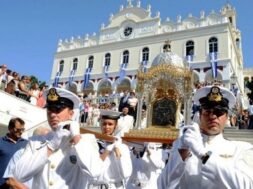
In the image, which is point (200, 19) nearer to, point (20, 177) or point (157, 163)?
point (157, 163)

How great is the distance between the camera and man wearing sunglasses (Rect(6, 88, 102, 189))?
8.76 ft

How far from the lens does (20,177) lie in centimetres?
265

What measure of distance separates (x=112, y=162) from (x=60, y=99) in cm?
115

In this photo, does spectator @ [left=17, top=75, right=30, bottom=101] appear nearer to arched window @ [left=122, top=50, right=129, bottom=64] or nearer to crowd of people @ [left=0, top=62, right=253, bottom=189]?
crowd of people @ [left=0, top=62, right=253, bottom=189]

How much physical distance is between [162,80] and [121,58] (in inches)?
859

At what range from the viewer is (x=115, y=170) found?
Answer: 3832 millimetres

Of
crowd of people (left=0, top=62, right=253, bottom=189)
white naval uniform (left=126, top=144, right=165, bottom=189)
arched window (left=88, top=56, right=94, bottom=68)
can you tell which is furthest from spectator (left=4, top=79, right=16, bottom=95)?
arched window (left=88, top=56, right=94, bottom=68)

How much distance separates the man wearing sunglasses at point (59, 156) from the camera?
267 cm

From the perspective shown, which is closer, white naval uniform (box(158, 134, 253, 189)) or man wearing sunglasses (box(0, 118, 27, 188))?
white naval uniform (box(158, 134, 253, 189))

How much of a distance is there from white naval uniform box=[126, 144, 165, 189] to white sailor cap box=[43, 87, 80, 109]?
363 centimetres

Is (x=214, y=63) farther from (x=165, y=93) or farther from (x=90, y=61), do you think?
(x=165, y=93)

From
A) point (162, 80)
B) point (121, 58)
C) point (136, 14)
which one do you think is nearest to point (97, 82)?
point (121, 58)

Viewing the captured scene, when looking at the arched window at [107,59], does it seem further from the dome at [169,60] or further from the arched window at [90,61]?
the dome at [169,60]

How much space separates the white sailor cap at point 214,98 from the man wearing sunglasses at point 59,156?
1.08 metres
